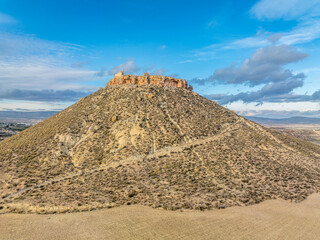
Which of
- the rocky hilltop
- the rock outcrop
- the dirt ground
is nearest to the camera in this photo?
the dirt ground

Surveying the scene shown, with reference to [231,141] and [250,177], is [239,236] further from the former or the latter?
[231,141]

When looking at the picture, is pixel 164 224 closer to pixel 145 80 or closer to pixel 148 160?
pixel 148 160

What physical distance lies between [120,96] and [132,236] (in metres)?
47.1

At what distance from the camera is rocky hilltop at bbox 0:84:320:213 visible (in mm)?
31250

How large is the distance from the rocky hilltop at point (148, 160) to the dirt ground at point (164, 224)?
2071 millimetres

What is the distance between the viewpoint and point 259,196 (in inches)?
1294

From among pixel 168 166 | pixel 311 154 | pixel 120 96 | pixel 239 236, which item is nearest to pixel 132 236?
pixel 239 236

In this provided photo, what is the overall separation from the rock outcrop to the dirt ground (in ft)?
167

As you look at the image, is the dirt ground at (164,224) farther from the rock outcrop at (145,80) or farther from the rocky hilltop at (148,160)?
the rock outcrop at (145,80)

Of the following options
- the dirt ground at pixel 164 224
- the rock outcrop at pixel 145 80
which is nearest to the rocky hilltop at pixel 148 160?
the dirt ground at pixel 164 224

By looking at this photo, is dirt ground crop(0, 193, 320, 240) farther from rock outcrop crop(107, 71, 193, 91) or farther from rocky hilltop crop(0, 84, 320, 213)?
rock outcrop crop(107, 71, 193, 91)

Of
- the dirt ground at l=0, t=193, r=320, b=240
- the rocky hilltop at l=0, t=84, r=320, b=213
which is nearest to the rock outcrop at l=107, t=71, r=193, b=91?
the rocky hilltop at l=0, t=84, r=320, b=213

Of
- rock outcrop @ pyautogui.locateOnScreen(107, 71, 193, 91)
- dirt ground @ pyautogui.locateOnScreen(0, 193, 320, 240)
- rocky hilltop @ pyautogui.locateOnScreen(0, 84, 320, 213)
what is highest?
rock outcrop @ pyautogui.locateOnScreen(107, 71, 193, 91)

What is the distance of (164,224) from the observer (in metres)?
24.3
